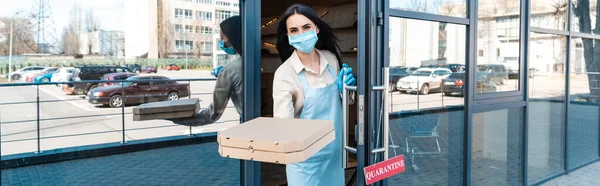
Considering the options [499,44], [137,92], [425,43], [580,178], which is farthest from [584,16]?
[137,92]

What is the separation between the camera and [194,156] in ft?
8.57

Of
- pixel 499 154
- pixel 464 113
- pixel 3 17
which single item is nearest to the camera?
pixel 3 17

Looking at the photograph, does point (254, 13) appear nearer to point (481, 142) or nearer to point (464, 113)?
point (464, 113)

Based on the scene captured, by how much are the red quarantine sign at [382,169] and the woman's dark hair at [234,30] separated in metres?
0.86

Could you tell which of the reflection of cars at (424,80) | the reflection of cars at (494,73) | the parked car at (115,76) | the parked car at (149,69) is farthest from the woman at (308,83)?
the reflection of cars at (494,73)

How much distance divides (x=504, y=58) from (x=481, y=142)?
0.77 m

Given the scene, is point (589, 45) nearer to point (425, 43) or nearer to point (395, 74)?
point (425, 43)

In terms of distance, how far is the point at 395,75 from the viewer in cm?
310

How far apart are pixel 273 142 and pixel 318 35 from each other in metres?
1.19

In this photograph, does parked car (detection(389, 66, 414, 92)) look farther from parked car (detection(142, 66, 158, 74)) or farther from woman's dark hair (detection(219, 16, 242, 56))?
parked car (detection(142, 66, 158, 74))

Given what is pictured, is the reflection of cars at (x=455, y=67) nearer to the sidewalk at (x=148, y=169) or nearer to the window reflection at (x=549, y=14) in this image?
the window reflection at (x=549, y=14)

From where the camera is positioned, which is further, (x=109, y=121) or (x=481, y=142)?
(x=481, y=142)

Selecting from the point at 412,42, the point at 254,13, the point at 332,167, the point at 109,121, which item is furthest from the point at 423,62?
the point at 109,121

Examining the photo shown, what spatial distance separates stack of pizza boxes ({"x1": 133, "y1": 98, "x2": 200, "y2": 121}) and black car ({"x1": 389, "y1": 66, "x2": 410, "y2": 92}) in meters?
1.28
